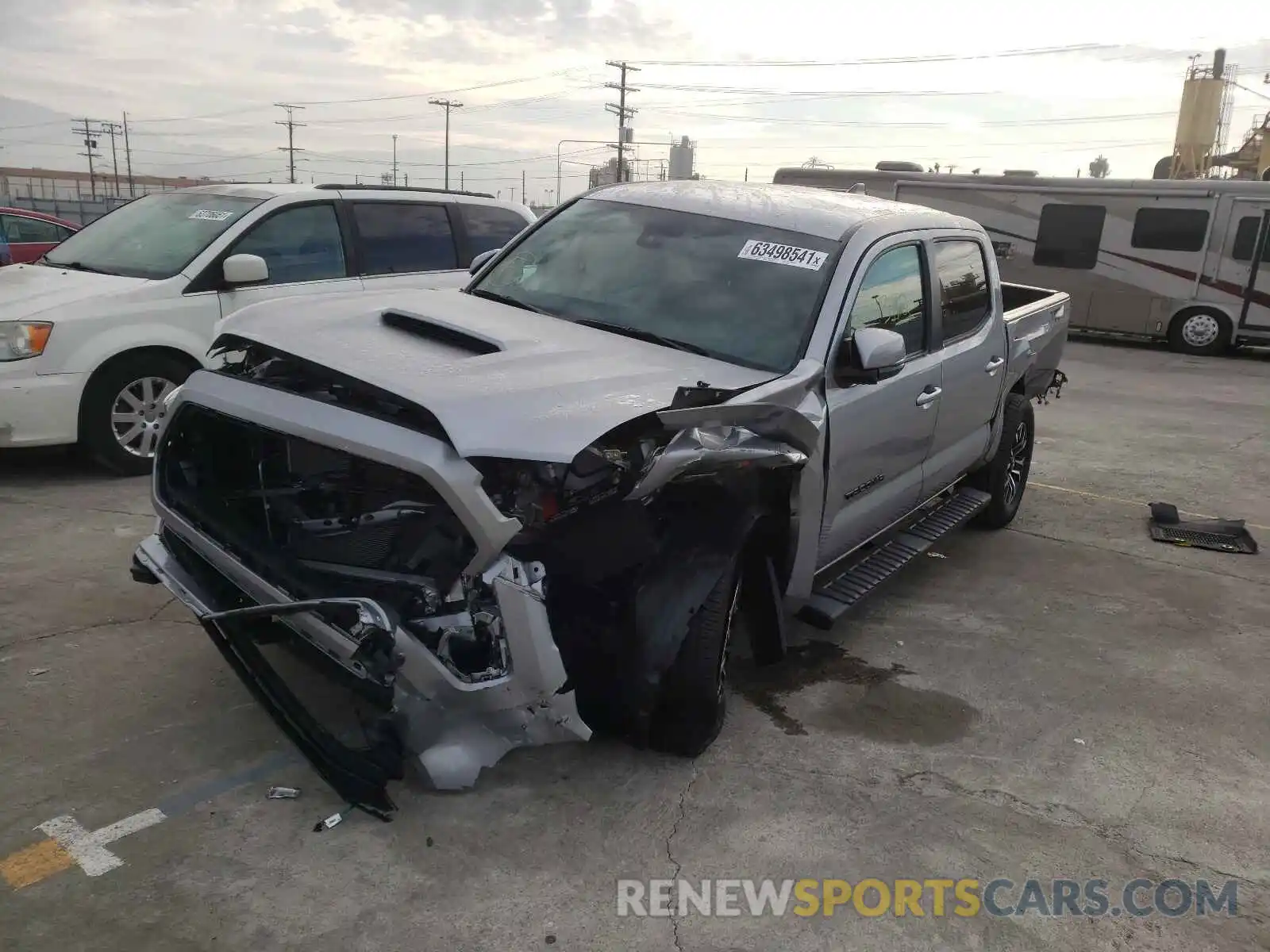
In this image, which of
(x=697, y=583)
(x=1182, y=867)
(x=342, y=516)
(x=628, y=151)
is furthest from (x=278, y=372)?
(x=628, y=151)

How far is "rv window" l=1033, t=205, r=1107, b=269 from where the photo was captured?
690 inches

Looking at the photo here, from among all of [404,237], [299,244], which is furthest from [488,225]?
[299,244]

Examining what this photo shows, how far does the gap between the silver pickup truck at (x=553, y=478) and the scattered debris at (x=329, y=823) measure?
0.10 metres

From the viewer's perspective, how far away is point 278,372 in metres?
3.47

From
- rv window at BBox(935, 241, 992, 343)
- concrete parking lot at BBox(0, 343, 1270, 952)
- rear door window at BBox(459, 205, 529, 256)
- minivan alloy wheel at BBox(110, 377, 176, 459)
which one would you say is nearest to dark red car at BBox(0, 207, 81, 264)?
rear door window at BBox(459, 205, 529, 256)

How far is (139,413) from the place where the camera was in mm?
6199

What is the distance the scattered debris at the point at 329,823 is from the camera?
2.97 m

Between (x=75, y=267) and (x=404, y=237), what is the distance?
2232 millimetres

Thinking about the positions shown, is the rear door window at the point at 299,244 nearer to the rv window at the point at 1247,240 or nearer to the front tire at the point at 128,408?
the front tire at the point at 128,408

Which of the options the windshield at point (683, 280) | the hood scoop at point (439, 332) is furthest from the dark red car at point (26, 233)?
the hood scoop at point (439, 332)

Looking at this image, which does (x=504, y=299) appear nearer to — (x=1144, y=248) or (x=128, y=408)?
(x=128, y=408)

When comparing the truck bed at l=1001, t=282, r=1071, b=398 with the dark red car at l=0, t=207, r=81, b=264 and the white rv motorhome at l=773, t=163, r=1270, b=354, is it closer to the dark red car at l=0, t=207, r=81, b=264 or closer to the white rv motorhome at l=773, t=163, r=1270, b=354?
the white rv motorhome at l=773, t=163, r=1270, b=354

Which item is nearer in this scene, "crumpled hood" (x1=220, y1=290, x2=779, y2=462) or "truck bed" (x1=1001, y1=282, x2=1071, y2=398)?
"crumpled hood" (x1=220, y1=290, x2=779, y2=462)

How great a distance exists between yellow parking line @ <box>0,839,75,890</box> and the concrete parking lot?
0.04 ft
